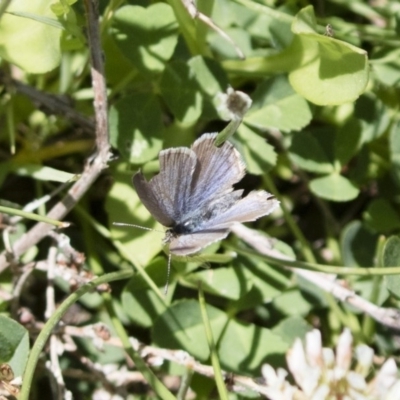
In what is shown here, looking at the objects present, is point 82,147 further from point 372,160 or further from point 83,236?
point 372,160

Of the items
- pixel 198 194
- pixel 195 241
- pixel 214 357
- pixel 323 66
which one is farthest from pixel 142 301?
pixel 323 66

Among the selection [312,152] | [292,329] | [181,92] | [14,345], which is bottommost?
[292,329]

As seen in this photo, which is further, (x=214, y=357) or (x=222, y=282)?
(x=222, y=282)

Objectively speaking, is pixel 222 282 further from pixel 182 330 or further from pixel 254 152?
pixel 254 152

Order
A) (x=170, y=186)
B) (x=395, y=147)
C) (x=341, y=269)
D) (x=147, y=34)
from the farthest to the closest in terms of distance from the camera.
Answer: (x=395, y=147), (x=147, y=34), (x=341, y=269), (x=170, y=186)

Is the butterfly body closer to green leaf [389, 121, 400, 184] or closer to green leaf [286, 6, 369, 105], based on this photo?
green leaf [286, 6, 369, 105]

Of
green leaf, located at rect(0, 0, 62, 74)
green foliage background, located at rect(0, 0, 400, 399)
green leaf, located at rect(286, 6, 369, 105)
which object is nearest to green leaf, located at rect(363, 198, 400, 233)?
green foliage background, located at rect(0, 0, 400, 399)

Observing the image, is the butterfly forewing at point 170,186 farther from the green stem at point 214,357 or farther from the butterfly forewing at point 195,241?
the green stem at point 214,357

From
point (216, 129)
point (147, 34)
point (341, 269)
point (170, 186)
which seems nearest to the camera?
point (170, 186)
